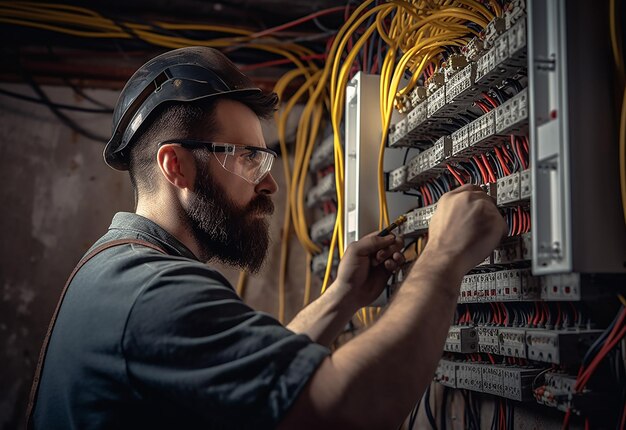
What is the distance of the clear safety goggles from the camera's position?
1.51m

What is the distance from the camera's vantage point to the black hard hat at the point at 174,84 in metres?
1.50

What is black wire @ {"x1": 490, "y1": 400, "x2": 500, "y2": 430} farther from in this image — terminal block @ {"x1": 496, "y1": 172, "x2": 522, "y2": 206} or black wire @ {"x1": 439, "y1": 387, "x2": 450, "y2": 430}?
terminal block @ {"x1": 496, "y1": 172, "x2": 522, "y2": 206}

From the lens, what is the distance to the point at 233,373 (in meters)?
1.00

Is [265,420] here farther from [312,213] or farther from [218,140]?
[312,213]

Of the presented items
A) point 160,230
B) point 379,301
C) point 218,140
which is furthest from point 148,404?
point 379,301

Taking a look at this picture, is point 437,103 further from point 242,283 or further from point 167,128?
point 242,283

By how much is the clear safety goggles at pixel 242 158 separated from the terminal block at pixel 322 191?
0.74m

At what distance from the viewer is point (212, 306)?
3.48 ft

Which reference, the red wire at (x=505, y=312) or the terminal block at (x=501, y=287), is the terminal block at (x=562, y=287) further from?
the red wire at (x=505, y=312)

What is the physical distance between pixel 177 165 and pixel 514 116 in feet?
2.35

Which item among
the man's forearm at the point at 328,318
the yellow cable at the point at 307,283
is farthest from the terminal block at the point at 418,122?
the yellow cable at the point at 307,283

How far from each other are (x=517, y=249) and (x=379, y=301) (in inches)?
27.2

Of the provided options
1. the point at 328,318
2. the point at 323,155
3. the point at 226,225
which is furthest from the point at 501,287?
the point at 323,155

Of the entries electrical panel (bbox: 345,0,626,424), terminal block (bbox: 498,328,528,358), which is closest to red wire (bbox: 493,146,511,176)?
electrical panel (bbox: 345,0,626,424)
